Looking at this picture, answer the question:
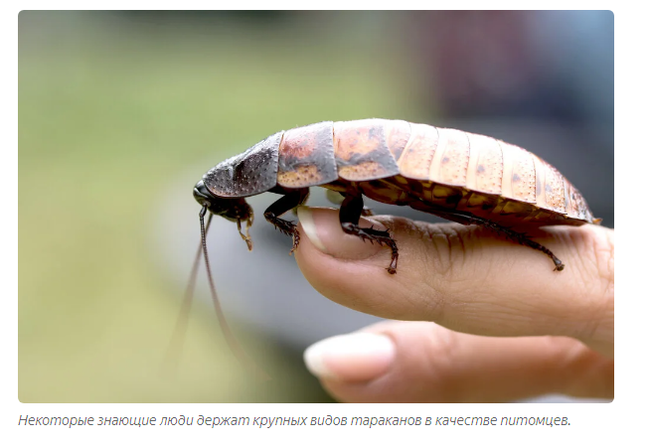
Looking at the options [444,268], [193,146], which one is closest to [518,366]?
[444,268]

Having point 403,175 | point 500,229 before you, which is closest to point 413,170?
point 403,175

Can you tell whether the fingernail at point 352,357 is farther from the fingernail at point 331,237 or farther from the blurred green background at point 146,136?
the fingernail at point 331,237

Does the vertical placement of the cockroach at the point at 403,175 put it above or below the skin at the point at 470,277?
above

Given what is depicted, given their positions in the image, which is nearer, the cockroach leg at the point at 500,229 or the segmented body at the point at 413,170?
the segmented body at the point at 413,170

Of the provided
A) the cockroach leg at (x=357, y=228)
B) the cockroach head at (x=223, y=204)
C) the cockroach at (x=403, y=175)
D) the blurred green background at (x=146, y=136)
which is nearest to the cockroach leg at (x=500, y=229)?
the cockroach at (x=403, y=175)

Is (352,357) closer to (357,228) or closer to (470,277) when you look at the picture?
(470,277)

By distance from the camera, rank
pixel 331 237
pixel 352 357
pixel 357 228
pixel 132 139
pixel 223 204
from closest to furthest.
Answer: pixel 357 228, pixel 331 237, pixel 223 204, pixel 352 357, pixel 132 139

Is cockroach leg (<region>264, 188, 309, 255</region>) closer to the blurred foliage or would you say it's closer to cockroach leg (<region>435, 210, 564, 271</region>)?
cockroach leg (<region>435, 210, 564, 271</region>)
